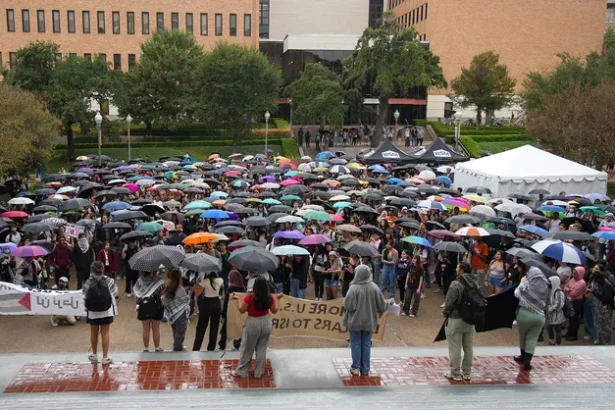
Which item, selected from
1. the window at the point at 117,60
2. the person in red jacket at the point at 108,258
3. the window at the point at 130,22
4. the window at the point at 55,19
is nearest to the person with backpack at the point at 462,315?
the person in red jacket at the point at 108,258

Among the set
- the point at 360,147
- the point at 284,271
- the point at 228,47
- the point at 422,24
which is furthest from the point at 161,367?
the point at 422,24

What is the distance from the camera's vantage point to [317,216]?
52.5 ft

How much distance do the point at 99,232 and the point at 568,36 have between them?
5931cm

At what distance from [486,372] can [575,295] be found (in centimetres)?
308

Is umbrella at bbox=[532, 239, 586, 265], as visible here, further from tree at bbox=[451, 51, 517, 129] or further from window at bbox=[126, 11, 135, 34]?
window at bbox=[126, 11, 135, 34]

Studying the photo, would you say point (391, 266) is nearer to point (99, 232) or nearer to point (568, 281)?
point (568, 281)

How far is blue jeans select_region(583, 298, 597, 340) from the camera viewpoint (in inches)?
441

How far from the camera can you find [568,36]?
209 feet

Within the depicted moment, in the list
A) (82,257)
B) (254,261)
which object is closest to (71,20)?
(82,257)

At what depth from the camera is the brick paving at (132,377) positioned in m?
8.43

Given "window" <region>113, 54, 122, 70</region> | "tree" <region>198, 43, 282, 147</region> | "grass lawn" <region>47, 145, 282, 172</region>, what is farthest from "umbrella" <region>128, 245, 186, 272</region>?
"window" <region>113, 54, 122, 70</region>

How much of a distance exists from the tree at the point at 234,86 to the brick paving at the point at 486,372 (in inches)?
1387

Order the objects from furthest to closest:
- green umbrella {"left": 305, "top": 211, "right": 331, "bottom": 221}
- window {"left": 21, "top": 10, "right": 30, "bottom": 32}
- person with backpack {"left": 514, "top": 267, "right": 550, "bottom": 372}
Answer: window {"left": 21, "top": 10, "right": 30, "bottom": 32}
green umbrella {"left": 305, "top": 211, "right": 331, "bottom": 221}
person with backpack {"left": 514, "top": 267, "right": 550, "bottom": 372}

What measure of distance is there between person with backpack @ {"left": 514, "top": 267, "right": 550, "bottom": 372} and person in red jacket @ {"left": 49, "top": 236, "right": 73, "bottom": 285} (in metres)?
8.89
